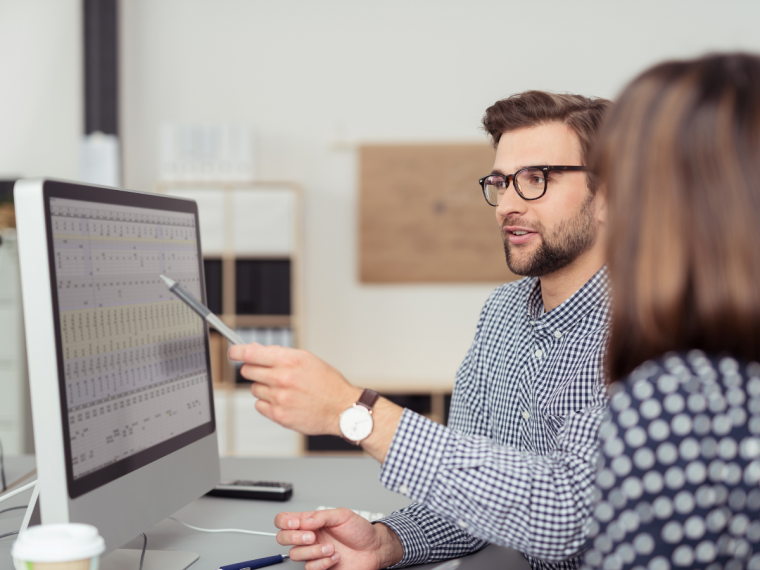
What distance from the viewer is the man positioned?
0.85m

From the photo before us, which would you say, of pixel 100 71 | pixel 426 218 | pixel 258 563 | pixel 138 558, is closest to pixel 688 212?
pixel 258 563

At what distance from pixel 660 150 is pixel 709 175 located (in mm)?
57

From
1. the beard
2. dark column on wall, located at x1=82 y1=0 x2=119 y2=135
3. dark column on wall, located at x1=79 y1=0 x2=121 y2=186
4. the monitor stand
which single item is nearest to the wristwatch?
the monitor stand

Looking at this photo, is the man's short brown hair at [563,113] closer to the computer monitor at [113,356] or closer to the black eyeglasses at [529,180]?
the black eyeglasses at [529,180]

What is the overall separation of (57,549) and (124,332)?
360 mm

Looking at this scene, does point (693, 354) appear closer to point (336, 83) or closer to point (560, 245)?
point (560, 245)

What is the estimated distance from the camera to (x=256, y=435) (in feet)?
12.4

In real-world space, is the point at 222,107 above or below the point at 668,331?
above

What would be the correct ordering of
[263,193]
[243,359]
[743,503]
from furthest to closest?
[263,193] → [243,359] → [743,503]

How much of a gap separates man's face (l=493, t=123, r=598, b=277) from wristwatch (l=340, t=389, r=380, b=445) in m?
0.65

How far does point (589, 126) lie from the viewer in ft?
4.71

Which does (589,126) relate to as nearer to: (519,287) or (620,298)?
(519,287)

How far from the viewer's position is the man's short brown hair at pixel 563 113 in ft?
4.70

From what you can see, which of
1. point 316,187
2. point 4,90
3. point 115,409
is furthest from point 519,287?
point 4,90
